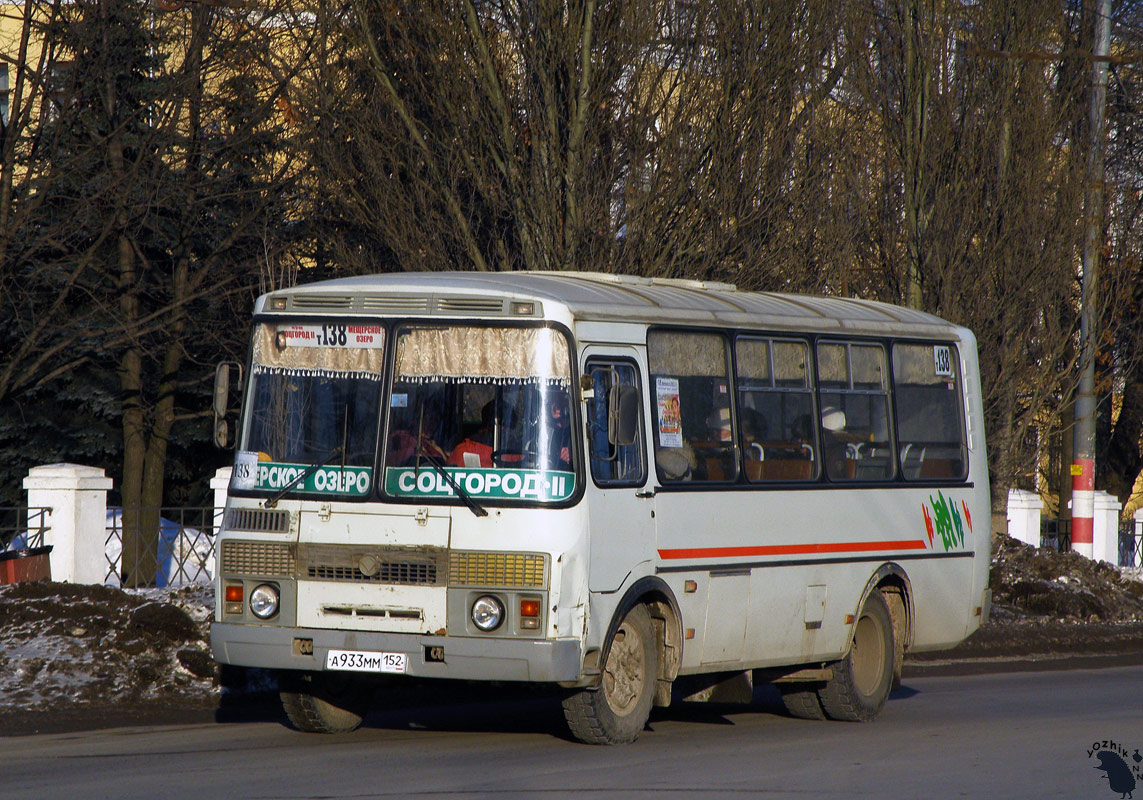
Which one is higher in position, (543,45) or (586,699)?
(543,45)

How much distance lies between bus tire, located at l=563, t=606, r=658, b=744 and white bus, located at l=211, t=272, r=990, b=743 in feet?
0.05

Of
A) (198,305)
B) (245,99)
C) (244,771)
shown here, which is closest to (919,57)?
(245,99)

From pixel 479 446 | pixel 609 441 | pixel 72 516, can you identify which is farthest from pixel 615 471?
pixel 72 516

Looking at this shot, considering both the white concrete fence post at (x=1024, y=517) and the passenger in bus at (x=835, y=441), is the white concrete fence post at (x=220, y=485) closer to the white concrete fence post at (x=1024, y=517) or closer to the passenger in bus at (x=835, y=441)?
the passenger in bus at (x=835, y=441)

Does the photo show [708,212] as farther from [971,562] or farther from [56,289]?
[56,289]

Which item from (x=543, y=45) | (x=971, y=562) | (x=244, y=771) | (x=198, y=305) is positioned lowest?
(x=244, y=771)

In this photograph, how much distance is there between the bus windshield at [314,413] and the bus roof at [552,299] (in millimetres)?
190

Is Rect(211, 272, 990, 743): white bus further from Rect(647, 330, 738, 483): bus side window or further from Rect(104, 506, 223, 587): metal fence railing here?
Rect(104, 506, 223, 587): metal fence railing

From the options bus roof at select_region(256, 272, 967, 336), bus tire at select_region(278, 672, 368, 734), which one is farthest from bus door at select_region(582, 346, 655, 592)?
bus tire at select_region(278, 672, 368, 734)

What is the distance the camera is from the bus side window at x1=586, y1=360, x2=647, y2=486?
9555 mm

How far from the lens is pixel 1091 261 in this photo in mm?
22250

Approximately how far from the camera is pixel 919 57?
2164 centimetres

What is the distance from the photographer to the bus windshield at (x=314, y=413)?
9.56 metres

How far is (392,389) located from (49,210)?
10106 millimetres
